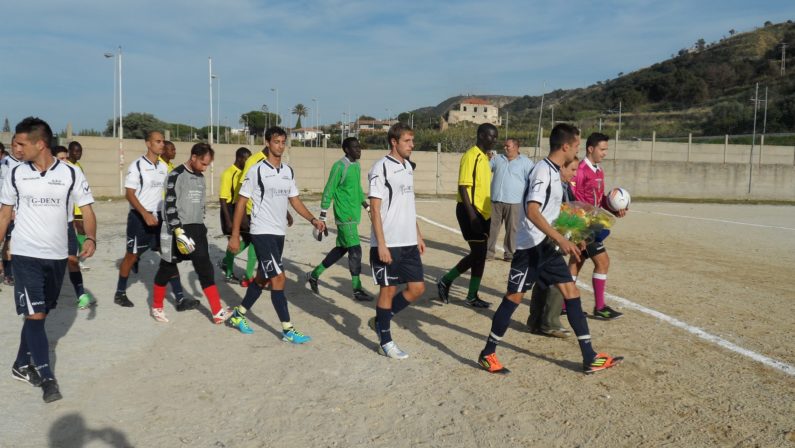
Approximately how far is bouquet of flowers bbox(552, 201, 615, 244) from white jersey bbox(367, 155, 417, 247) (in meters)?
1.25

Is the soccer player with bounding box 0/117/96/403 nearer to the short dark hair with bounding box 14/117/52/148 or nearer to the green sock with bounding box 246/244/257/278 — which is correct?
the short dark hair with bounding box 14/117/52/148

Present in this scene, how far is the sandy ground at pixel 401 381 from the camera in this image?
3.73 meters

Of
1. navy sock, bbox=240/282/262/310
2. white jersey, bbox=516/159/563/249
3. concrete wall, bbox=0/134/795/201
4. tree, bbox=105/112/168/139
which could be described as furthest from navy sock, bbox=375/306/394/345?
tree, bbox=105/112/168/139

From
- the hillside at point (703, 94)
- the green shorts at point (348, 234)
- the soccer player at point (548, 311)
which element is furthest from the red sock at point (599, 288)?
the hillside at point (703, 94)

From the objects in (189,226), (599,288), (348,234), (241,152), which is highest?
(241,152)

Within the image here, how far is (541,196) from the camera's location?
4.65 m

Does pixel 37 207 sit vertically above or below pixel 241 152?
below

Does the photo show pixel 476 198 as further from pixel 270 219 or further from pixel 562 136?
pixel 270 219

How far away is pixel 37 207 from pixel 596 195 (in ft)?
17.1

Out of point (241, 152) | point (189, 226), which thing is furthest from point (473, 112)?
point (189, 226)

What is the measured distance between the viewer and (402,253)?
204 inches

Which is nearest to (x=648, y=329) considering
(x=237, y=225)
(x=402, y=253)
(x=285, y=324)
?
(x=402, y=253)

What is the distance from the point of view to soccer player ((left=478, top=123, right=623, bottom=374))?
15.6 ft

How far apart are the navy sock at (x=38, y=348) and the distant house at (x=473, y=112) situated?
105 meters
